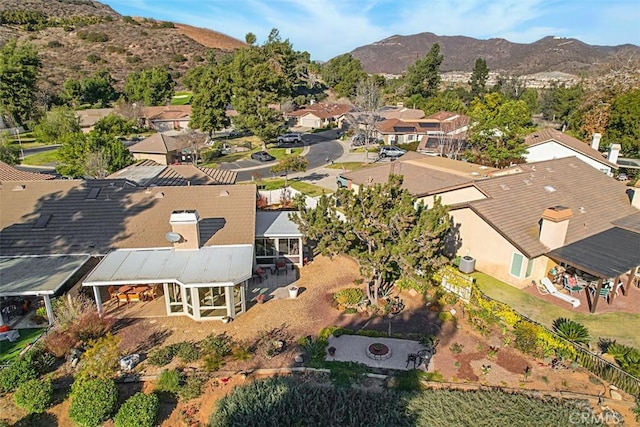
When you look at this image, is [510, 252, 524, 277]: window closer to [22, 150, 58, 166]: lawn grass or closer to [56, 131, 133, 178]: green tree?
[56, 131, 133, 178]: green tree

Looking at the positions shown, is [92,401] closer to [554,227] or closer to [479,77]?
[554,227]

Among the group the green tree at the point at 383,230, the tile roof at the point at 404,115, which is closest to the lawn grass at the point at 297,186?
the green tree at the point at 383,230

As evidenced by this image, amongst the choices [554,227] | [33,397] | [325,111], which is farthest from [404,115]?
[33,397]

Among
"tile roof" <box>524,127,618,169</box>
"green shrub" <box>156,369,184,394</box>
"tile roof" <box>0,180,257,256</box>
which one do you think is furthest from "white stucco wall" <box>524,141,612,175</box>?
"green shrub" <box>156,369,184,394</box>

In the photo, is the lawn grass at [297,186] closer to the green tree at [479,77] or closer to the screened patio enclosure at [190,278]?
the screened patio enclosure at [190,278]

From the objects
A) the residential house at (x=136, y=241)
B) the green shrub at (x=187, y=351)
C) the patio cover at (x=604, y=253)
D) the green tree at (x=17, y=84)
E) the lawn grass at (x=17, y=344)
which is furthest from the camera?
the green tree at (x=17, y=84)

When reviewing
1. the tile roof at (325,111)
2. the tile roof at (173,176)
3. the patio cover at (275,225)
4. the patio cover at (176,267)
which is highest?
the tile roof at (325,111)
